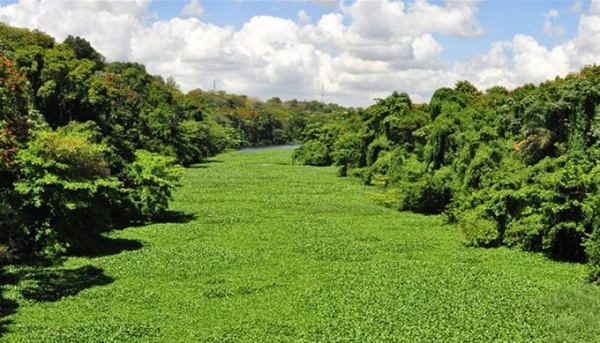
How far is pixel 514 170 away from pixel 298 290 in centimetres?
1839

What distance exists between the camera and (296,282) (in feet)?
88.3

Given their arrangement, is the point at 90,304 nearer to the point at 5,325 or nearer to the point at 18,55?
the point at 5,325

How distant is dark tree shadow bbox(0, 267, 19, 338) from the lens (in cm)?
2077

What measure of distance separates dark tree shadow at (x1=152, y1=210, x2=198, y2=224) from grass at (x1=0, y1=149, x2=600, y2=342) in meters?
0.95

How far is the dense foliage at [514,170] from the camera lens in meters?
30.7

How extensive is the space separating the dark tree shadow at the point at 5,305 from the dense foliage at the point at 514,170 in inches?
922

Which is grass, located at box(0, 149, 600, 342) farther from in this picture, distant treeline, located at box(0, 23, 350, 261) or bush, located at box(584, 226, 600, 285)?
distant treeline, located at box(0, 23, 350, 261)

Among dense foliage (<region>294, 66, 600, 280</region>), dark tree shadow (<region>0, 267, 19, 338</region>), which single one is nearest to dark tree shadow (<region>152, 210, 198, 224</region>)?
dark tree shadow (<region>0, 267, 19, 338</region>)

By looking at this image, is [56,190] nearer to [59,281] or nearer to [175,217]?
[59,281]

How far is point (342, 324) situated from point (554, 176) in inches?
641

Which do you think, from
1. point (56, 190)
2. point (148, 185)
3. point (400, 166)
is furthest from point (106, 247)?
point (400, 166)

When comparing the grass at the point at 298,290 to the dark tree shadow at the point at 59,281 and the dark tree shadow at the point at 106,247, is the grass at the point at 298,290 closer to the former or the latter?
the dark tree shadow at the point at 59,281

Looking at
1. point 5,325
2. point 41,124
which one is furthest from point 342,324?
point 41,124

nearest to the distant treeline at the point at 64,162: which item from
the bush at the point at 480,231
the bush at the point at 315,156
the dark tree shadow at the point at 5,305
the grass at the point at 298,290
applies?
the dark tree shadow at the point at 5,305
